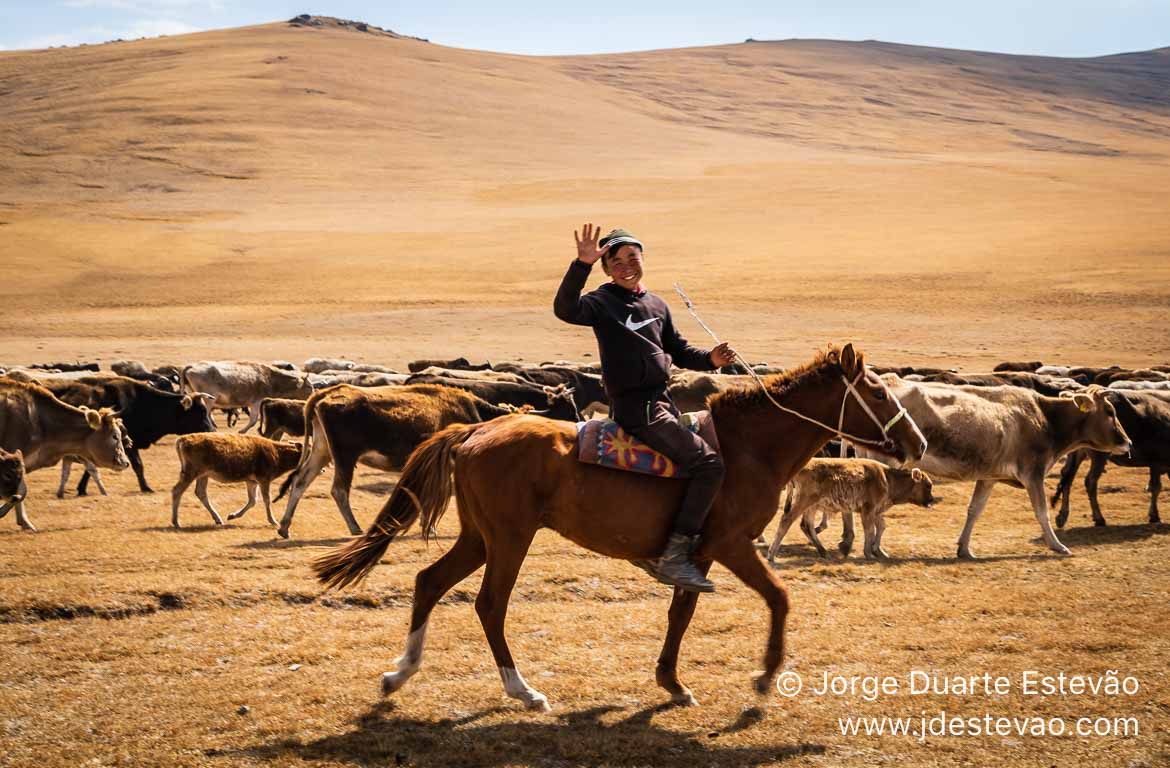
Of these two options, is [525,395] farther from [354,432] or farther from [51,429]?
[51,429]

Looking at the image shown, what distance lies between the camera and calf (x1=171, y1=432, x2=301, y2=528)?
13.2 metres

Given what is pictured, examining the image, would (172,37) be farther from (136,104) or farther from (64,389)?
(64,389)

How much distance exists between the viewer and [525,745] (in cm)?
594

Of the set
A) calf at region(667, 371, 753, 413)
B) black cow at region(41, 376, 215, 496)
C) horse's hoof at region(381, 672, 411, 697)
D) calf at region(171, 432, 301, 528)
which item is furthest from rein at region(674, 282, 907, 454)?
calf at region(667, 371, 753, 413)

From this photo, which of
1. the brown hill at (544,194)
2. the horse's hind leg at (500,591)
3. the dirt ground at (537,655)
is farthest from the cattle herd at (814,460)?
the brown hill at (544,194)

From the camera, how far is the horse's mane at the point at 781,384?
698 centimetres

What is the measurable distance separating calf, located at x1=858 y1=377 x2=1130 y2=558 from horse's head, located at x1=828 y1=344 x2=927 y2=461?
556 centimetres

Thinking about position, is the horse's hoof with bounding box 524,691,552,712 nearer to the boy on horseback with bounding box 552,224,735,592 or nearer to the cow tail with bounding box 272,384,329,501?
the boy on horseback with bounding box 552,224,735,592

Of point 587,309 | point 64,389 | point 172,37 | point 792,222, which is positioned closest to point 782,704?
point 587,309

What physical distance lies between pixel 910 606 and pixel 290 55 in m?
156

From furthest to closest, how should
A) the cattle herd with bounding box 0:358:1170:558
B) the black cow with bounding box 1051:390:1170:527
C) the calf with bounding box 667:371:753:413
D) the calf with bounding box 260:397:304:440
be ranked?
the calf with bounding box 667:371:753:413 < the calf with bounding box 260:397:304:440 < the black cow with bounding box 1051:390:1170:527 < the cattle herd with bounding box 0:358:1170:558

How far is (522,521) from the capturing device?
6645mm

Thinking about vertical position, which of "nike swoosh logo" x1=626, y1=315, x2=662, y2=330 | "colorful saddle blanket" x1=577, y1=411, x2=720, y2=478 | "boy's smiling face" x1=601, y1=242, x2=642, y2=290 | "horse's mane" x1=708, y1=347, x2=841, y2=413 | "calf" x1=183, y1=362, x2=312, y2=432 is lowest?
"calf" x1=183, y1=362, x2=312, y2=432

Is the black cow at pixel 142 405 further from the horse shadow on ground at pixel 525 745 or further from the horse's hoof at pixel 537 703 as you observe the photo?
the horse's hoof at pixel 537 703
